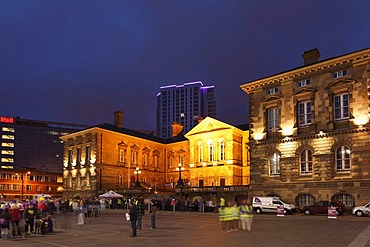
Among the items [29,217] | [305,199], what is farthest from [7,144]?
[29,217]

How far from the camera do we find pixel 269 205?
1586 inches

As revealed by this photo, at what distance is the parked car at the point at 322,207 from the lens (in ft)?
121

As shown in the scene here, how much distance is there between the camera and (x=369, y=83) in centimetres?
3862

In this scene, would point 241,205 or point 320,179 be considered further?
point 320,179

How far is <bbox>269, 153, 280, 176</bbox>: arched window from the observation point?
45344 mm

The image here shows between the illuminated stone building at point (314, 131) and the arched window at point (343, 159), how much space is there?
94 millimetres

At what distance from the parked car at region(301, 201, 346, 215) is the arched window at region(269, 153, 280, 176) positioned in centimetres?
669

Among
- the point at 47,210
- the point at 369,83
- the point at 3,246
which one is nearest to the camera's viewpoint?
the point at 3,246

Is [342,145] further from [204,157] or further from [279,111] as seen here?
[204,157]

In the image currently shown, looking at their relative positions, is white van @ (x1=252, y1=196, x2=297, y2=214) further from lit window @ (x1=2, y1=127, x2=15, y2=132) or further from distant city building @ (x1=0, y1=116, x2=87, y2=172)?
lit window @ (x1=2, y1=127, x2=15, y2=132)

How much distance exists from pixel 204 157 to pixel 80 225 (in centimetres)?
4197

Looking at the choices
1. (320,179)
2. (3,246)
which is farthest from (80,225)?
(320,179)

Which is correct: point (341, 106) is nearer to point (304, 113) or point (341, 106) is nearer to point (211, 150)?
point (304, 113)

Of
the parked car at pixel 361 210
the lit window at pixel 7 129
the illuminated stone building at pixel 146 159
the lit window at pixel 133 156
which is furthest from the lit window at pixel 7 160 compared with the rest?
the parked car at pixel 361 210
